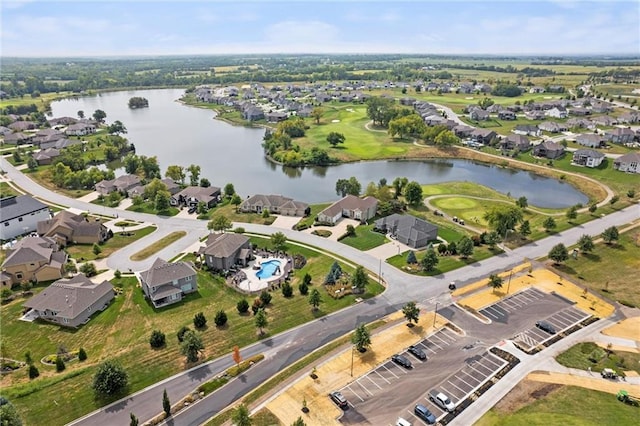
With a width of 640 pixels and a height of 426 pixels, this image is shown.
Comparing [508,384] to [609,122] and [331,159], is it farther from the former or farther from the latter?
[609,122]

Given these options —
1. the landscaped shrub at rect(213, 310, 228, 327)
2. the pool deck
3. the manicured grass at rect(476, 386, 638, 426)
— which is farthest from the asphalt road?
the manicured grass at rect(476, 386, 638, 426)

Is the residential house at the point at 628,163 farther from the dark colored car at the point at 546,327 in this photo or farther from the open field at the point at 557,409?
the open field at the point at 557,409

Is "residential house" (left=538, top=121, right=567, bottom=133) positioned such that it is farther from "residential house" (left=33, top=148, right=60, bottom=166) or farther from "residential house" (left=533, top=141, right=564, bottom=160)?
"residential house" (left=33, top=148, right=60, bottom=166)

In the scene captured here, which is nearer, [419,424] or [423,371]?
[419,424]

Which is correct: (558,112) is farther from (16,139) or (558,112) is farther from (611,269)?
(16,139)

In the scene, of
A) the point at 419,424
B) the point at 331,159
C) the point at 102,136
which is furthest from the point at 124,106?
the point at 419,424
